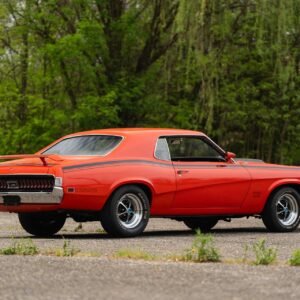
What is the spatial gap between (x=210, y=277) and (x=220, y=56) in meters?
18.7

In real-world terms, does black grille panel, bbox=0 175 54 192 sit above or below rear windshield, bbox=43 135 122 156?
below

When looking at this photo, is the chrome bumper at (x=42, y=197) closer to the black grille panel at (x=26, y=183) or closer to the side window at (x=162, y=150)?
the black grille panel at (x=26, y=183)

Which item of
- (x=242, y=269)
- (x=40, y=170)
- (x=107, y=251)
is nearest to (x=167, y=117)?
(x=40, y=170)

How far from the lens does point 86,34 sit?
27859 mm

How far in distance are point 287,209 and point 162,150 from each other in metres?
2.58

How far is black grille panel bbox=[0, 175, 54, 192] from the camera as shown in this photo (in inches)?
502

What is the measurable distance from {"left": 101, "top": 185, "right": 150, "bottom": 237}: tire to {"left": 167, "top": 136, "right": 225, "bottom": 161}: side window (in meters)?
1.35

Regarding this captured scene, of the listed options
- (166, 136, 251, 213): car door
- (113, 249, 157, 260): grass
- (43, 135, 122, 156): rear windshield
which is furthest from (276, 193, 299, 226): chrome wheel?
(113, 249, 157, 260): grass

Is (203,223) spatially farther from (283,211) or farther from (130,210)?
(130,210)

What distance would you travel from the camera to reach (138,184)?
43.9 ft

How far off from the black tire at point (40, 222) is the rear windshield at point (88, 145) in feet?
3.27

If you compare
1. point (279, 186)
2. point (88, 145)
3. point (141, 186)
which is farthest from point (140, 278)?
point (279, 186)

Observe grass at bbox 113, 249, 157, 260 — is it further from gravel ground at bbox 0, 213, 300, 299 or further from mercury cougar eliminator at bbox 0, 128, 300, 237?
mercury cougar eliminator at bbox 0, 128, 300, 237

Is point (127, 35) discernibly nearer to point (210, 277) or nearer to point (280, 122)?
point (280, 122)
